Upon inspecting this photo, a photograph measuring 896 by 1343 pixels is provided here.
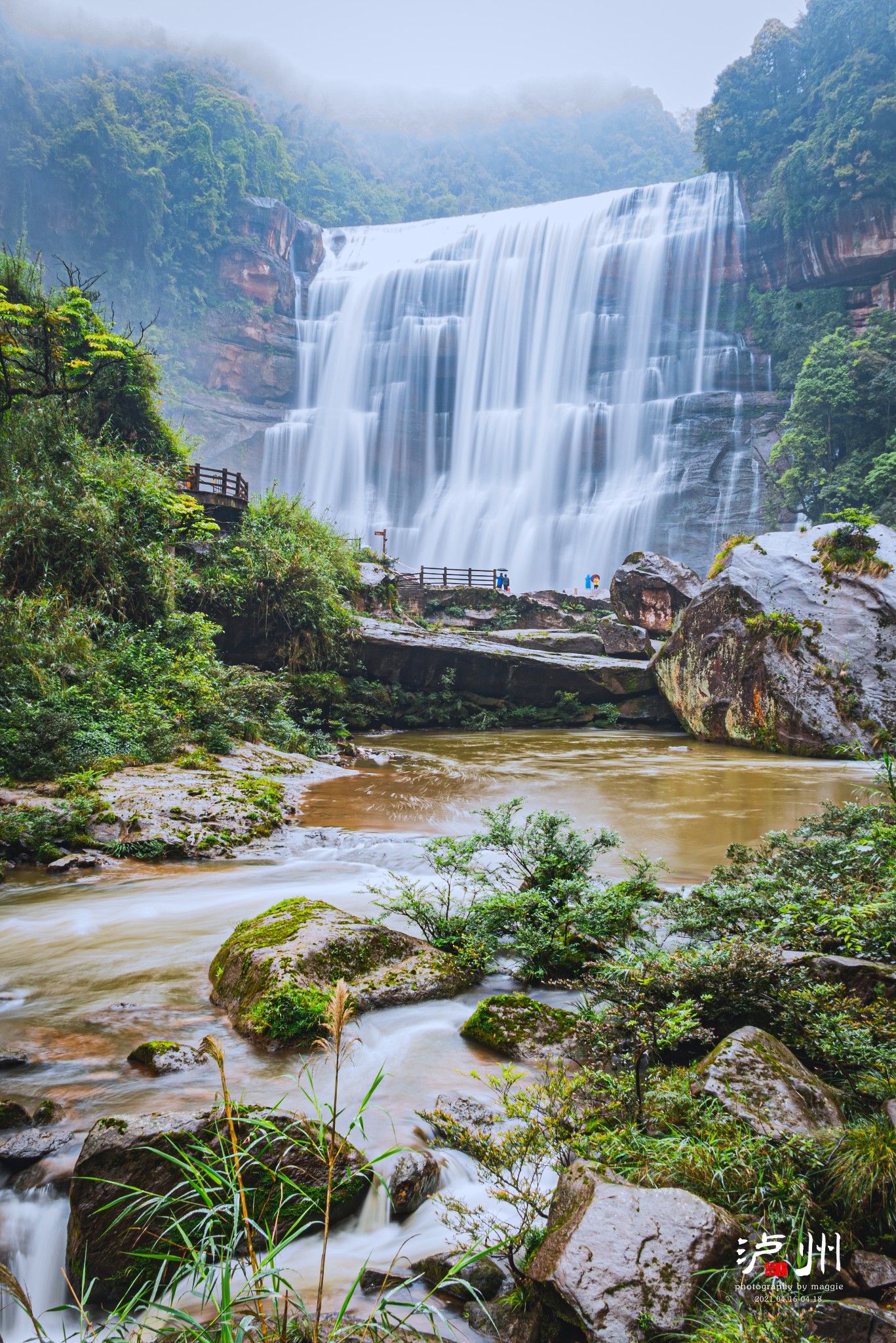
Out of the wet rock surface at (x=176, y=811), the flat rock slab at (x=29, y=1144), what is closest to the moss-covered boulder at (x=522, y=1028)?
the flat rock slab at (x=29, y=1144)

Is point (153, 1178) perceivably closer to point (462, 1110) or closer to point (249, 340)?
point (462, 1110)

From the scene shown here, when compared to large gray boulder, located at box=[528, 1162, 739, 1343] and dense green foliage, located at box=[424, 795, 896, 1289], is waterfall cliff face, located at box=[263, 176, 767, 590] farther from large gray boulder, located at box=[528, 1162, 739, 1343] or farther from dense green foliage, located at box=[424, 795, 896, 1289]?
large gray boulder, located at box=[528, 1162, 739, 1343]

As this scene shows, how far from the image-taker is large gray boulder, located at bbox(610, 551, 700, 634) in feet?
78.2

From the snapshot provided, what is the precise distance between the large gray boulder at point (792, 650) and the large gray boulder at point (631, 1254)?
12.7m

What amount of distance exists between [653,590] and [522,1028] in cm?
2166

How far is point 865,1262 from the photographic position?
1.87m

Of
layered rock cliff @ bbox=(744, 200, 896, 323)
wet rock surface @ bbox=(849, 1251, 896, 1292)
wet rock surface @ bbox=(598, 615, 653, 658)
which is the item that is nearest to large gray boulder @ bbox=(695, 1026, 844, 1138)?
wet rock surface @ bbox=(849, 1251, 896, 1292)

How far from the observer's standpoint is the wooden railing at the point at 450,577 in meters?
29.2

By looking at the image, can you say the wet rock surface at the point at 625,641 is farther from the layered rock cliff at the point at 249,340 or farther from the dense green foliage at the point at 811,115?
the layered rock cliff at the point at 249,340

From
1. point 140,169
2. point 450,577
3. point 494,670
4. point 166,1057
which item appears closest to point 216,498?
point 494,670

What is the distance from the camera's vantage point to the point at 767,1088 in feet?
8.25

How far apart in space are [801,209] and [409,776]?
140 feet

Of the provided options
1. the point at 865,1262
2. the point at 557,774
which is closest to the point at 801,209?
the point at 557,774

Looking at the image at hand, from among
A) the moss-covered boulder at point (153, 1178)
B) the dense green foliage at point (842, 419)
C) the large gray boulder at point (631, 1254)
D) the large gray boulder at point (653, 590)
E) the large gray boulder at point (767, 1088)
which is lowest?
the moss-covered boulder at point (153, 1178)
